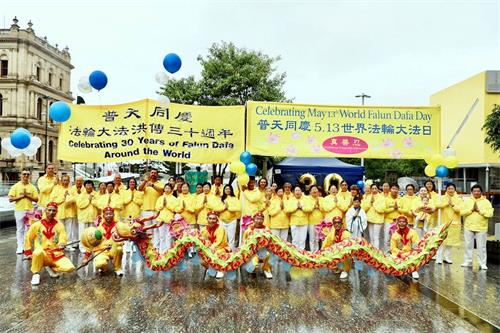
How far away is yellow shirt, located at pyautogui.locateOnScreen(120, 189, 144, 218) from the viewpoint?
773 cm

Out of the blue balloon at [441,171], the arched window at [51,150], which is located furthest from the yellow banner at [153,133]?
the arched window at [51,150]

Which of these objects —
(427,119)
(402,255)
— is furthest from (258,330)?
(427,119)

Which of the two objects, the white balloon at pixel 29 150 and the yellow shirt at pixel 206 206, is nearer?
the yellow shirt at pixel 206 206

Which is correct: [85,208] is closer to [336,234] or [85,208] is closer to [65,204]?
[65,204]

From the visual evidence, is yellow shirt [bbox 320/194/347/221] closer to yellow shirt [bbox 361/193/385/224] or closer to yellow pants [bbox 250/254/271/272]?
yellow shirt [bbox 361/193/385/224]

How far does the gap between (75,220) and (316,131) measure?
4942 millimetres

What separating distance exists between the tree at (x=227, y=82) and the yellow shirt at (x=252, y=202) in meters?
8.58

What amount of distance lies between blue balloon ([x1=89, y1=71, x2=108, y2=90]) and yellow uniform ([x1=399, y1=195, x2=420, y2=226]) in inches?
229

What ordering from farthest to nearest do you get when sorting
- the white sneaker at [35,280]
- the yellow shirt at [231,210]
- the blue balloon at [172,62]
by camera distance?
the yellow shirt at [231,210] < the blue balloon at [172,62] < the white sneaker at [35,280]

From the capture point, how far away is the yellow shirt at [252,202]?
7.35 m

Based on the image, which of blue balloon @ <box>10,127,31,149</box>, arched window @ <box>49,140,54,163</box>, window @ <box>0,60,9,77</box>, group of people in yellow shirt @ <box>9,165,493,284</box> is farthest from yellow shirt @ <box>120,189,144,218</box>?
window @ <box>0,60,9,77</box>

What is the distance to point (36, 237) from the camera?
6.10 m

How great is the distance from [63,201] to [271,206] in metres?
3.89

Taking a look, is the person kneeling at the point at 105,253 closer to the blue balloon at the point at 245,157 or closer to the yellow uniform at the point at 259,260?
the yellow uniform at the point at 259,260
